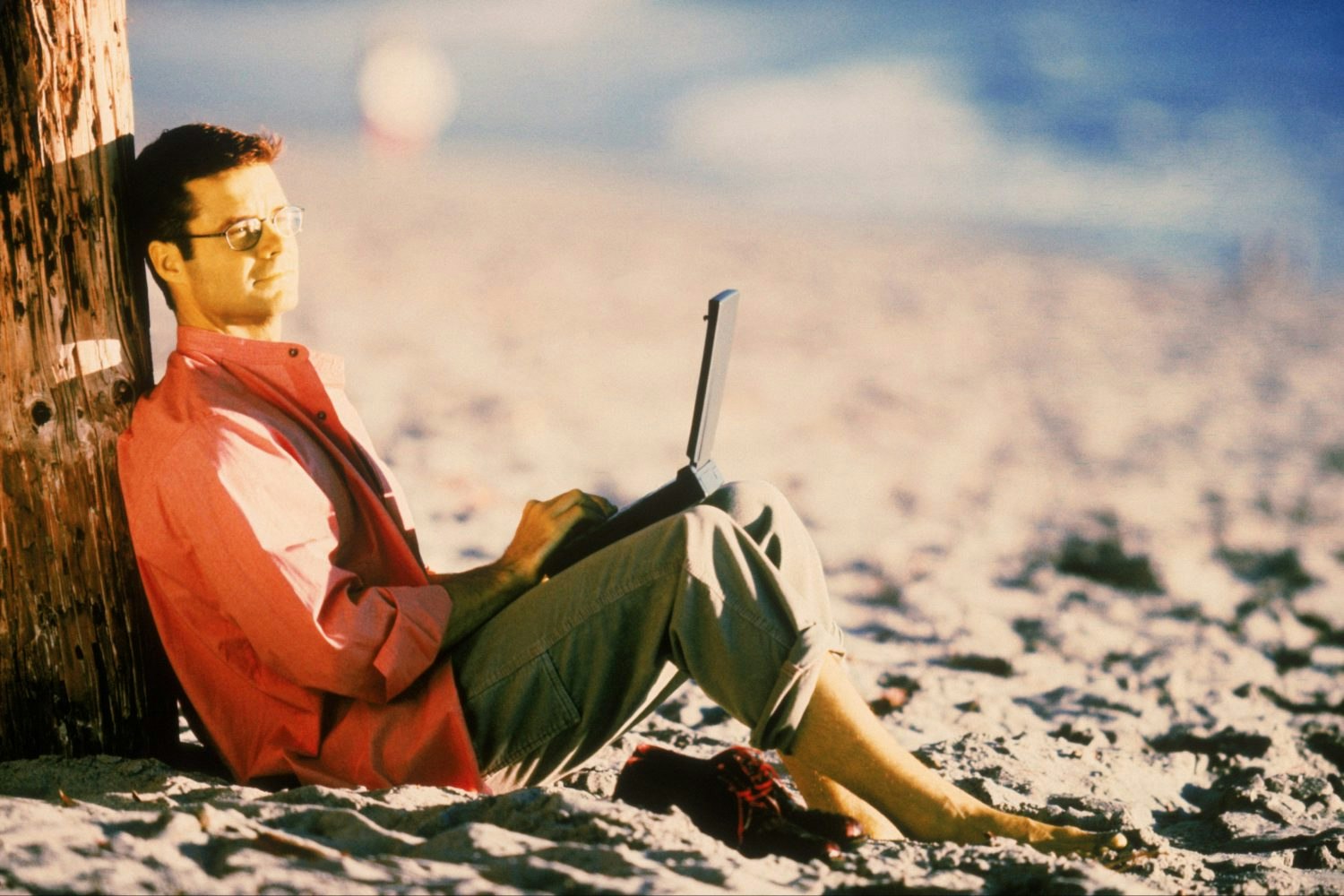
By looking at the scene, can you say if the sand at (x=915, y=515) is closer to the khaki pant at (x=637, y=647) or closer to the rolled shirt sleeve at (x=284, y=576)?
the khaki pant at (x=637, y=647)

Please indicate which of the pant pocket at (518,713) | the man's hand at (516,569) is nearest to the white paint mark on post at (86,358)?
the man's hand at (516,569)

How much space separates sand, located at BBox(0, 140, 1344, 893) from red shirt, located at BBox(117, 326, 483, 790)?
16 cm

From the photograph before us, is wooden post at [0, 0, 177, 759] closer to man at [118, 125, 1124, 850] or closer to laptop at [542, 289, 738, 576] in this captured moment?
man at [118, 125, 1124, 850]

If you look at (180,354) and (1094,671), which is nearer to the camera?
(180,354)

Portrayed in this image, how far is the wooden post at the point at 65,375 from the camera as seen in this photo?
254cm

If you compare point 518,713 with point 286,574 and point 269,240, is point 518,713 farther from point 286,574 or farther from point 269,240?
point 269,240

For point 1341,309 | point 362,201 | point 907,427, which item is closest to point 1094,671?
point 907,427

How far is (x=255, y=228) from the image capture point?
268 centimetres

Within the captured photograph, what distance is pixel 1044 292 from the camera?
17.3m

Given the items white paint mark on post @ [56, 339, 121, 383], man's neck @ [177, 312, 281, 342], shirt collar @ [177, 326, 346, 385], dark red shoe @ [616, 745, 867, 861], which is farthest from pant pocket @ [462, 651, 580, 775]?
white paint mark on post @ [56, 339, 121, 383]

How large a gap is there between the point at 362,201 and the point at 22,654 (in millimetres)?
19160

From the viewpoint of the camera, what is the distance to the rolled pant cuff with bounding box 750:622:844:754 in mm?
2355

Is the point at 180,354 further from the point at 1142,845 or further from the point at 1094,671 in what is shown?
the point at 1094,671

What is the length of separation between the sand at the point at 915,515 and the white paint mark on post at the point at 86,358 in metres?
0.81
